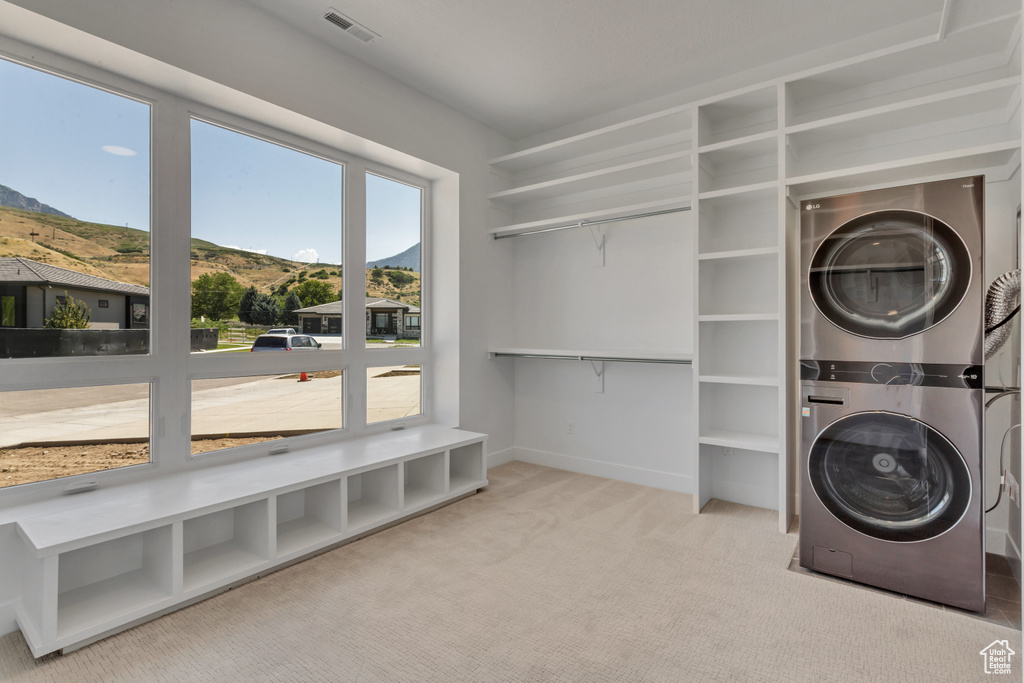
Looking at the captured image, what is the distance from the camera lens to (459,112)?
3727mm

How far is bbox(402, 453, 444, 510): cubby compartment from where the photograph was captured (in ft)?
10.1

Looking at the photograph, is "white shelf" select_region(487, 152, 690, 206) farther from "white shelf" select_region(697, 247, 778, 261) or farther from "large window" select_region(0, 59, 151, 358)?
"large window" select_region(0, 59, 151, 358)

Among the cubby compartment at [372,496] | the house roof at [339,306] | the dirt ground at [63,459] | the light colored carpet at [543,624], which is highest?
the house roof at [339,306]

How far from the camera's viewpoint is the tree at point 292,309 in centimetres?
304

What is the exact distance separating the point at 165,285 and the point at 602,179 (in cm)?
283

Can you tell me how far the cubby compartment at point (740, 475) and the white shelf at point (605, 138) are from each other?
204 centimetres

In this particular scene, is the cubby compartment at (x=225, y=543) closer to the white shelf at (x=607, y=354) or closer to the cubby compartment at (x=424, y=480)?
the cubby compartment at (x=424, y=480)

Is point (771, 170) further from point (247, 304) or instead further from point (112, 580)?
point (112, 580)

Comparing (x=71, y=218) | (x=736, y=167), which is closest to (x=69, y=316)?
(x=71, y=218)

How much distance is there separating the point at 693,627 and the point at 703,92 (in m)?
3.09

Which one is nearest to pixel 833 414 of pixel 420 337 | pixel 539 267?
pixel 539 267

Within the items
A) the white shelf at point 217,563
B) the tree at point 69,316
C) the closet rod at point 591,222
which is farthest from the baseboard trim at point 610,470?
the tree at point 69,316

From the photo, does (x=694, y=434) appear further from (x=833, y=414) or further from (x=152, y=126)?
(x=152, y=126)

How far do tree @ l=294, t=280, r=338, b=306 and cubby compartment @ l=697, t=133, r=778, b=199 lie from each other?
238 cm
